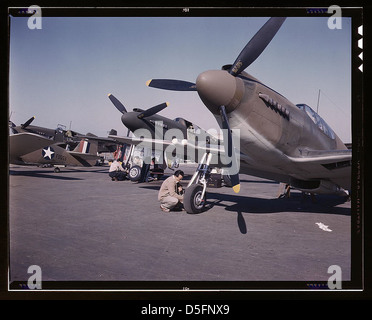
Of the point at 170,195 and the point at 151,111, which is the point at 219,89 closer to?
the point at 170,195

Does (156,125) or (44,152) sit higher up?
(156,125)

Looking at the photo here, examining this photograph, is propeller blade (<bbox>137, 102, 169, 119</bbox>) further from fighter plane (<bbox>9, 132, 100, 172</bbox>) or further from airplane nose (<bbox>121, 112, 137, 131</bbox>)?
fighter plane (<bbox>9, 132, 100, 172</bbox>)

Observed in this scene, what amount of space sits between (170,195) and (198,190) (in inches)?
29.9

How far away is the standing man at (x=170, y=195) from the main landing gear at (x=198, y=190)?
1.08 ft

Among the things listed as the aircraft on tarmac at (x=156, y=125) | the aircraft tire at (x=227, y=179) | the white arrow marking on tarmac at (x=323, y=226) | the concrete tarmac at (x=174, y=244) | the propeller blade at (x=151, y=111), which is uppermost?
the propeller blade at (x=151, y=111)

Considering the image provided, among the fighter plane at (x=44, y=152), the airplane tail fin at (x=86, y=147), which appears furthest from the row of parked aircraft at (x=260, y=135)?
the airplane tail fin at (x=86, y=147)

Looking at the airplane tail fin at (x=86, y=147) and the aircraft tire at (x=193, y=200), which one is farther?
the airplane tail fin at (x=86, y=147)

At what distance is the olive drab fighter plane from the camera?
4.23m

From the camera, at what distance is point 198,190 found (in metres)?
6.88

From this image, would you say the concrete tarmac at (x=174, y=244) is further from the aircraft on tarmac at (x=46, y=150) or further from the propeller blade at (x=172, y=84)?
the aircraft on tarmac at (x=46, y=150)

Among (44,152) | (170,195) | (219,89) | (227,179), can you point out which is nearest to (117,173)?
(227,179)

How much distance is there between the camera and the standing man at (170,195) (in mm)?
6832
